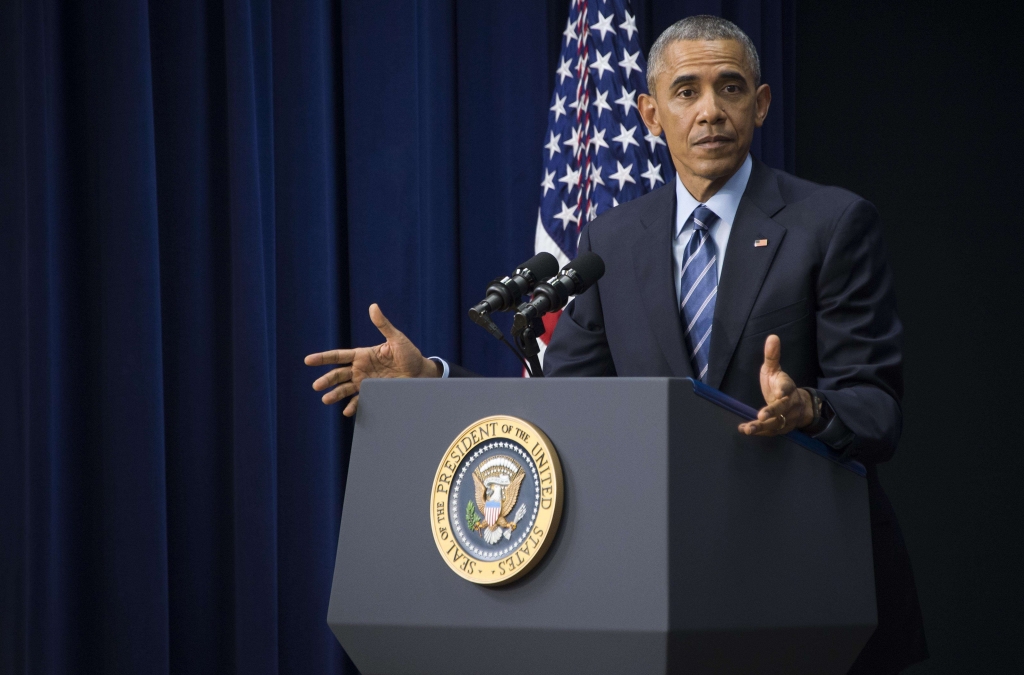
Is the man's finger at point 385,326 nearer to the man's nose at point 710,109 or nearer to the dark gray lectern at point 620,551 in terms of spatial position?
the dark gray lectern at point 620,551

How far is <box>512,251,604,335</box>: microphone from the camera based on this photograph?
57.4 inches

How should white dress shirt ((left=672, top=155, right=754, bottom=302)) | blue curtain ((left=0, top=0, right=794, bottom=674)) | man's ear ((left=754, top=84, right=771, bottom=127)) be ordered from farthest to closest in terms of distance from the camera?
blue curtain ((left=0, top=0, right=794, bottom=674)), man's ear ((left=754, top=84, right=771, bottom=127)), white dress shirt ((left=672, top=155, right=754, bottom=302))

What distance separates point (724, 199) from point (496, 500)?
93cm

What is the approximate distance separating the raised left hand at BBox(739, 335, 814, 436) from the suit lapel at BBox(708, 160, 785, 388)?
38 centimetres

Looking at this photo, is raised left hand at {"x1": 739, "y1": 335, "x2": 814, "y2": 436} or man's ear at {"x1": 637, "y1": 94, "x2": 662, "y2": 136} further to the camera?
man's ear at {"x1": 637, "y1": 94, "x2": 662, "y2": 136}

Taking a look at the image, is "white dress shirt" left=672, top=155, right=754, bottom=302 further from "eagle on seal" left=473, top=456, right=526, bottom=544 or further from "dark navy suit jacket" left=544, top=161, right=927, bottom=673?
"eagle on seal" left=473, top=456, right=526, bottom=544

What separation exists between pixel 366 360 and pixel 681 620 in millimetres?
748

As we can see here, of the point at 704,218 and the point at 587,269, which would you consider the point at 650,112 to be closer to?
the point at 704,218

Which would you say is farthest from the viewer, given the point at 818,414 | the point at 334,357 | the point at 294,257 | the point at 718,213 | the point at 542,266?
the point at 294,257

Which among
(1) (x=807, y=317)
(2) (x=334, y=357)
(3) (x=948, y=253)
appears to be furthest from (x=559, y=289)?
(3) (x=948, y=253)

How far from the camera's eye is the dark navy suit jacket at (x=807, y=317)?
1.78 meters

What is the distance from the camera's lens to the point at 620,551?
120 cm

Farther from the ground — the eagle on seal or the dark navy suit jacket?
the dark navy suit jacket

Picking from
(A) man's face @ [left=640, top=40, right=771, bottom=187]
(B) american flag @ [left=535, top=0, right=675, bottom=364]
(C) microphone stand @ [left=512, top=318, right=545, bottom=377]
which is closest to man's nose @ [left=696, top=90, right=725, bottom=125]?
(A) man's face @ [left=640, top=40, right=771, bottom=187]
